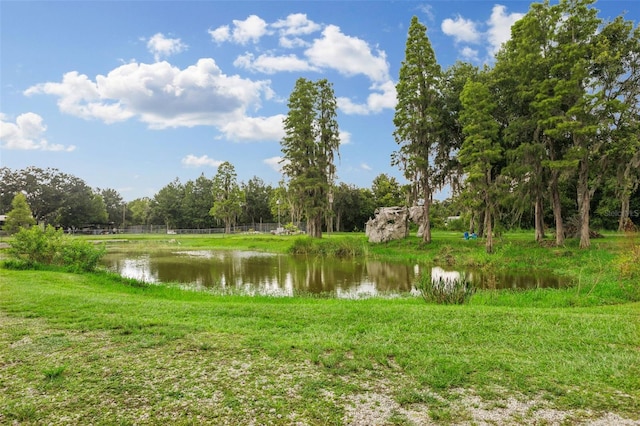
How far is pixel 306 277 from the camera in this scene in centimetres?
1800

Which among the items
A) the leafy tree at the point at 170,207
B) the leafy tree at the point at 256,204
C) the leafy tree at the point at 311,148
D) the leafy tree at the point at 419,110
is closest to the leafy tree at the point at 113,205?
the leafy tree at the point at 170,207

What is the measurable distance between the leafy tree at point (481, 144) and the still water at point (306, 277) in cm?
583

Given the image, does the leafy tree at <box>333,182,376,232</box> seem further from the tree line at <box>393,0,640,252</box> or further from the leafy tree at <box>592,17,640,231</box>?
the leafy tree at <box>592,17,640,231</box>

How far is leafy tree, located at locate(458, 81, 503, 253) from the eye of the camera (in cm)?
2194

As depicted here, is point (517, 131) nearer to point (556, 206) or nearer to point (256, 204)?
point (556, 206)

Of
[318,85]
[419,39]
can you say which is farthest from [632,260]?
[318,85]

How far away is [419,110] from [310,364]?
2584 cm

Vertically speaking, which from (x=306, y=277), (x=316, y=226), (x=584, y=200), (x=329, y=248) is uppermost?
(x=584, y=200)

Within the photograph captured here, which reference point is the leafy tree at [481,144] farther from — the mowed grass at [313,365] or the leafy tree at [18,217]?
the leafy tree at [18,217]

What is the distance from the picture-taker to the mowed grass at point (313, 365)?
3.76 m

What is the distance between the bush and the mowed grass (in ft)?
28.3

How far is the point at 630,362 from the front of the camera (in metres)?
5.02

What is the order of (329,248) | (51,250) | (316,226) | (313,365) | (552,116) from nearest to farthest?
(313,365) → (51,250) → (552,116) → (329,248) → (316,226)

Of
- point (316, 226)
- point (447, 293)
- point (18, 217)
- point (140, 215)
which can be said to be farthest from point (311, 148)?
point (140, 215)
